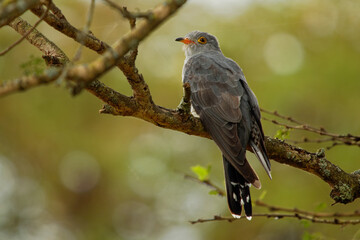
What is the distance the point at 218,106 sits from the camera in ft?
16.8

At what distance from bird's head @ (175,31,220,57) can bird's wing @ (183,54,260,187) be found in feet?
2.97

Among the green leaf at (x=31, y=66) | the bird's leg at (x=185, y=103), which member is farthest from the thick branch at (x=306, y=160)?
the green leaf at (x=31, y=66)

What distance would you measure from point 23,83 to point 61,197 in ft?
34.0

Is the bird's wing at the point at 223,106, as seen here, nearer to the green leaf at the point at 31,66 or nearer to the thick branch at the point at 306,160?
the thick branch at the point at 306,160

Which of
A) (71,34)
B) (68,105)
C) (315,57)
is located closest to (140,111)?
(71,34)

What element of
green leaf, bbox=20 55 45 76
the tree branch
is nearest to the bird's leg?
green leaf, bbox=20 55 45 76

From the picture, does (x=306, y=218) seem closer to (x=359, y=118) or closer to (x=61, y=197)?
(x=359, y=118)

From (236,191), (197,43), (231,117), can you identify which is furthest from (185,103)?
(197,43)

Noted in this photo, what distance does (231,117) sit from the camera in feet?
16.4

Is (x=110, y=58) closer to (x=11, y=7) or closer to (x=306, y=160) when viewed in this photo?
(x=11, y=7)

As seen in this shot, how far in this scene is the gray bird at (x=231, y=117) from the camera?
4.62m

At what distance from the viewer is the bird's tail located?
4641 mm

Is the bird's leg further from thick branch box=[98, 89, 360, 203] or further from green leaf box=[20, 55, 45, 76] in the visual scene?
green leaf box=[20, 55, 45, 76]

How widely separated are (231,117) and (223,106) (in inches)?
7.5
